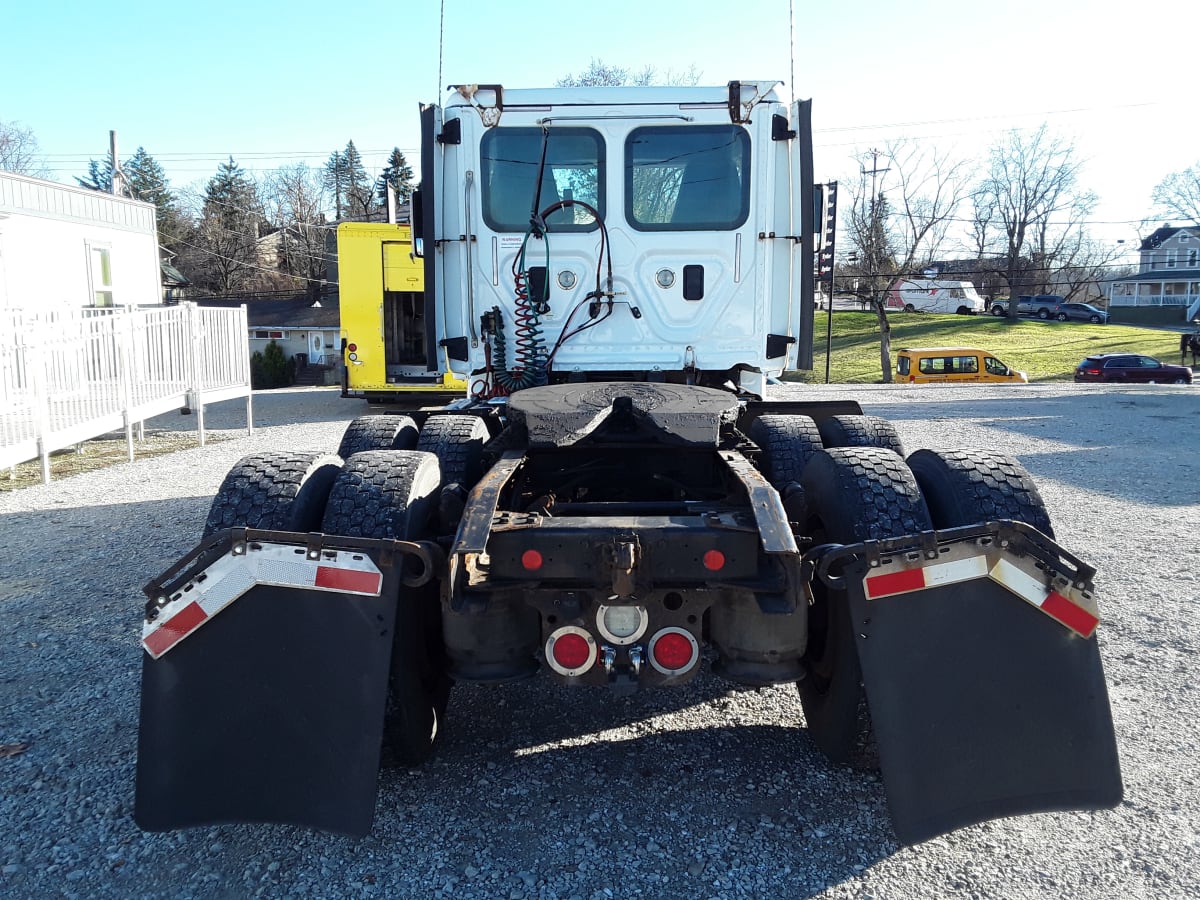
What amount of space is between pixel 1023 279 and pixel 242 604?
2725 inches

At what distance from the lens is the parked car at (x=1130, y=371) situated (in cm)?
2912

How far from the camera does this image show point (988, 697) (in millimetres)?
2496

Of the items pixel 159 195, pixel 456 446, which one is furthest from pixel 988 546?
pixel 159 195

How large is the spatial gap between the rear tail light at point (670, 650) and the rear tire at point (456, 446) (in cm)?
154

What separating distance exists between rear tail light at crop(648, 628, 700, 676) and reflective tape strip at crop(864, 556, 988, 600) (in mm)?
619

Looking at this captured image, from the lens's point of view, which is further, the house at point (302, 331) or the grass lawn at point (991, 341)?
the house at point (302, 331)

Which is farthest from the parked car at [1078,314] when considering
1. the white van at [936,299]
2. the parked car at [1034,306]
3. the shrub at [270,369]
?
the shrub at [270,369]

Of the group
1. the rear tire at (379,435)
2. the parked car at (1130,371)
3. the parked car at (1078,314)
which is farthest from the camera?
the parked car at (1078,314)

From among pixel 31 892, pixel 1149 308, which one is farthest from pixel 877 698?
pixel 1149 308

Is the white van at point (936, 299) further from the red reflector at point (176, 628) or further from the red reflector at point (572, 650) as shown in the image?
the red reflector at point (176, 628)

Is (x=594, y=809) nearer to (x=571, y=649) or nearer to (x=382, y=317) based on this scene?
(x=571, y=649)

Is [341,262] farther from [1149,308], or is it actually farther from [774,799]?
[1149,308]

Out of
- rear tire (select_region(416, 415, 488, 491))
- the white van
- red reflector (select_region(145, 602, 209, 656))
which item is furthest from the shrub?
the white van

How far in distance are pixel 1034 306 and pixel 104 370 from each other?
2441 inches
